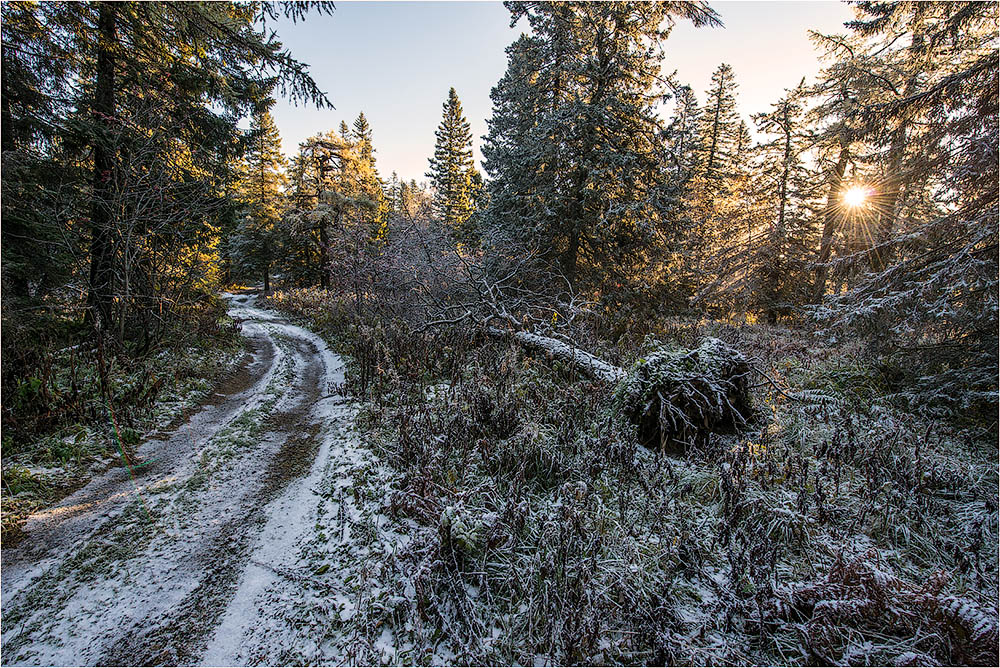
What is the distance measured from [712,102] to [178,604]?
121ft

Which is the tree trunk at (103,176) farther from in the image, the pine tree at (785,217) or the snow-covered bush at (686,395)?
the pine tree at (785,217)

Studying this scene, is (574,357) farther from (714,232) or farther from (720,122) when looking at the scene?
(720,122)

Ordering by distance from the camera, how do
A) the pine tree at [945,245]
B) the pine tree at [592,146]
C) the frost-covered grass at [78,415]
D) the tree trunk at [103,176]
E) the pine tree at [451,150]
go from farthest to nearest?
the pine tree at [451,150], the pine tree at [592,146], the tree trunk at [103,176], the pine tree at [945,245], the frost-covered grass at [78,415]

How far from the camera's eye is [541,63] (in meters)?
13.2

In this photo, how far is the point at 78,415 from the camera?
554 cm

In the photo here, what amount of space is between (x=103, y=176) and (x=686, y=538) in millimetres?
12178

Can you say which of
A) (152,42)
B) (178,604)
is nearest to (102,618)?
(178,604)

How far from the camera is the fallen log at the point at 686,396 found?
5.40 meters

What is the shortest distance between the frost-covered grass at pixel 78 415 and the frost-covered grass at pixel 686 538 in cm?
341

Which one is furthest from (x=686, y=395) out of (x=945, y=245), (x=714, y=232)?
(x=714, y=232)

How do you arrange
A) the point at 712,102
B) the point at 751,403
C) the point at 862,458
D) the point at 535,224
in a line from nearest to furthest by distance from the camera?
the point at 862,458, the point at 751,403, the point at 535,224, the point at 712,102

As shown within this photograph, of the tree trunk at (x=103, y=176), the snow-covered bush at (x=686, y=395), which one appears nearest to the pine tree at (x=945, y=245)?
the snow-covered bush at (x=686, y=395)

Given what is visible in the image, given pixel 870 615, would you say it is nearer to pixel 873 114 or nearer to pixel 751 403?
pixel 751 403

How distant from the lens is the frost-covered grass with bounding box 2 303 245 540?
4.27 meters
